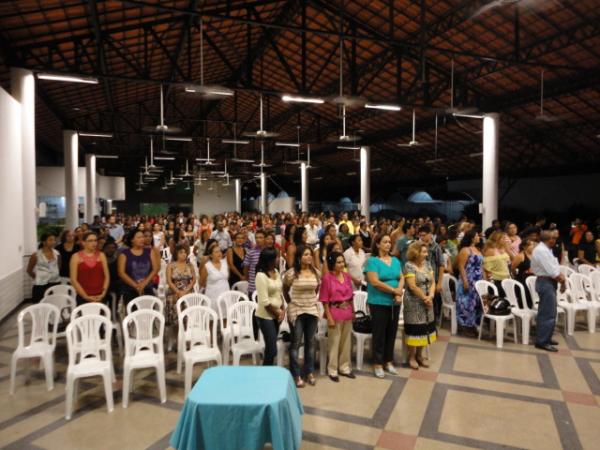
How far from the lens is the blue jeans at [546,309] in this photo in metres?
5.12

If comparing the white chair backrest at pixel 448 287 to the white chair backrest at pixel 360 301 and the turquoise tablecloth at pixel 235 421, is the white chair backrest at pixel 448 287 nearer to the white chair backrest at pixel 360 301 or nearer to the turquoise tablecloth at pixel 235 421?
the white chair backrest at pixel 360 301

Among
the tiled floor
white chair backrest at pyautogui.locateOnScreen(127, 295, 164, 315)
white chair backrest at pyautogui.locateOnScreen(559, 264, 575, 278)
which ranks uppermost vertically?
white chair backrest at pyautogui.locateOnScreen(559, 264, 575, 278)

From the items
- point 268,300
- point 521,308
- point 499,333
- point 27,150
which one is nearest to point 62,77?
point 27,150

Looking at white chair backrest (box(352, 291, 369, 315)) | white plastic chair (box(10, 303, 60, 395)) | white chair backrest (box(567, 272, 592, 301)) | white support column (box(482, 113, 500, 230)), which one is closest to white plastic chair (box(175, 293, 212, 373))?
white plastic chair (box(10, 303, 60, 395))

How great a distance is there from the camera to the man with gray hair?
5.05 m

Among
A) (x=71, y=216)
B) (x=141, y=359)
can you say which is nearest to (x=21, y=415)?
(x=141, y=359)

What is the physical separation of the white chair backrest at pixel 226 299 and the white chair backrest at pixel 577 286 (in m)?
4.45

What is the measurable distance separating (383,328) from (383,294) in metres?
0.36

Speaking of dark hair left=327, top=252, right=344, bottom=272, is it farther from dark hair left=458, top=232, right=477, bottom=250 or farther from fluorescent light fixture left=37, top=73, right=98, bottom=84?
fluorescent light fixture left=37, top=73, right=98, bottom=84

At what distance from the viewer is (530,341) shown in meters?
5.58

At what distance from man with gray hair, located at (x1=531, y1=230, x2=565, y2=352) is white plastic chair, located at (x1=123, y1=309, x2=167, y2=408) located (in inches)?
165

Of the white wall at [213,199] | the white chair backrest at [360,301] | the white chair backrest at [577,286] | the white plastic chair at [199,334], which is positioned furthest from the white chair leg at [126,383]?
the white wall at [213,199]

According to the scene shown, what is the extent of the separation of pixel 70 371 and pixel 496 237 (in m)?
5.00

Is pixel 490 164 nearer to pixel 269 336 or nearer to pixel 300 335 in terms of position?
pixel 300 335
